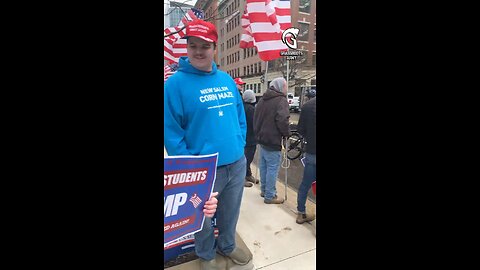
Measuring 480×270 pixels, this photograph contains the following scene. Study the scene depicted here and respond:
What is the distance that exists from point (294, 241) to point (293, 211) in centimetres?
73

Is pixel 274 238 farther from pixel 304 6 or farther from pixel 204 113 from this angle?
pixel 304 6

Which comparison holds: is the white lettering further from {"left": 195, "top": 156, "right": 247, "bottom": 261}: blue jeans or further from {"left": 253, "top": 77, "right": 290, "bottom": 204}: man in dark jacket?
{"left": 253, "top": 77, "right": 290, "bottom": 204}: man in dark jacket

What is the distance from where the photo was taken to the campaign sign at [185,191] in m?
1.12

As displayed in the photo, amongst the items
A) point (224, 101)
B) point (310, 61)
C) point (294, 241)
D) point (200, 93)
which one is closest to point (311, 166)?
point (294, 241)

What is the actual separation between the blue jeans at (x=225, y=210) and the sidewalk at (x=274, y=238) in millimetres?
220

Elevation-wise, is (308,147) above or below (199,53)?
below

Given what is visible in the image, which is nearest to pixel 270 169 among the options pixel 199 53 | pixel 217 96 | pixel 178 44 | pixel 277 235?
pixel 277 235

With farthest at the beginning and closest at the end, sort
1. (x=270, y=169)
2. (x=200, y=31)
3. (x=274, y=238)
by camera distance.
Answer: (x=270, y=169) → (x=274, y=238) → (x=200, y=31)

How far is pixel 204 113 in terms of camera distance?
1.54m

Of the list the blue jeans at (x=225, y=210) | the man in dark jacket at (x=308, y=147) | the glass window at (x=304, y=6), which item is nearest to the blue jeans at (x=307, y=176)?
the man in dark jacket at (x=308, y=147)

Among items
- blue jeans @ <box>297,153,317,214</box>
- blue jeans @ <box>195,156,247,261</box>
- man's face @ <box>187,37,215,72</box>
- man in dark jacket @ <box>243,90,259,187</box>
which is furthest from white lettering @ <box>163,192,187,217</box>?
man in dark jacket @ <box>243,90,259,187</box>

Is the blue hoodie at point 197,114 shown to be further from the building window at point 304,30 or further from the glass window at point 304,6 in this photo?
the glass window at point 304,6

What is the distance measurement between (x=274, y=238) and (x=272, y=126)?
4.27ft
